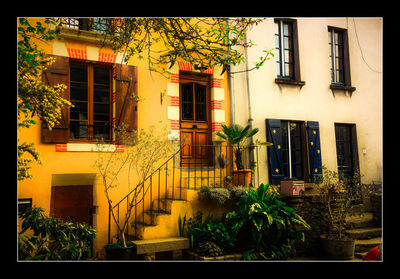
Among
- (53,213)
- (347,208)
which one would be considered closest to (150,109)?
(53,213)

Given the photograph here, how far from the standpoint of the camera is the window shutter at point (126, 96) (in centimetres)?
632

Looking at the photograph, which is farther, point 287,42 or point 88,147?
point 287,42

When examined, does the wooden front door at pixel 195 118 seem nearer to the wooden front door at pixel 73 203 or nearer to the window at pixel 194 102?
the window at pixel 194 102

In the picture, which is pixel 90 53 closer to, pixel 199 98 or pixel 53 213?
pixel 199 98

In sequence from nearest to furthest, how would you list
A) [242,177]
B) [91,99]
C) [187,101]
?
[91,99] < [242,177] < [187,101]

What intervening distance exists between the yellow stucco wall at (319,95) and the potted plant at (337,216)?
4.11 feet

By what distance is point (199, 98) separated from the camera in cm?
738

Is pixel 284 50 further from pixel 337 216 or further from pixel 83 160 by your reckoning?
pixel 83 160

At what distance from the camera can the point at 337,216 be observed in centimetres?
624

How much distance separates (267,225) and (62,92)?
4086mm

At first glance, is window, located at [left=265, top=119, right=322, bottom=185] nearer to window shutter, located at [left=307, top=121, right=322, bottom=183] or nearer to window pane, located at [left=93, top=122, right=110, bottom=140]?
window shutter, located at [left=307, top=121, right=322, bottom=183]

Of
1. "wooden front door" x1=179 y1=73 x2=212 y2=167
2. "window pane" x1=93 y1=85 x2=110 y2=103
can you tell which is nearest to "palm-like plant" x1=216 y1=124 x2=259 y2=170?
"wooden front door" x1=179 y1=73 x2=212 y2=167

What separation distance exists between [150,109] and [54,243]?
285 centimetres

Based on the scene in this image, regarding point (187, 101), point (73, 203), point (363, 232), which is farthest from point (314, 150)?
point (73, 203)
